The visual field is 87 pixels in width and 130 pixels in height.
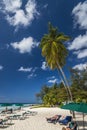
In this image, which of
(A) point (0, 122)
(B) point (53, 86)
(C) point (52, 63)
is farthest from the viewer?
(B) point (53, 86)

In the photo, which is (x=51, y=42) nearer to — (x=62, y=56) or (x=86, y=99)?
(x=62, y=56)

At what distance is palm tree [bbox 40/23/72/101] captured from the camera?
3372 centimetres

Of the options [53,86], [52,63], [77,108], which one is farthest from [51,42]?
[53,86]

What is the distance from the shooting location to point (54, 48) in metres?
33.8

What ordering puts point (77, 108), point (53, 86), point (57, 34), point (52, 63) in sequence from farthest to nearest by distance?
1. point (53, 86)
2. point (57, 34)
3. point (52, 63)
4. point (77, 108)

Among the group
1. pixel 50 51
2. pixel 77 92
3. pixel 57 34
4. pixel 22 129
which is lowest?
pixel 22 129

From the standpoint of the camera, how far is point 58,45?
34.7 meters

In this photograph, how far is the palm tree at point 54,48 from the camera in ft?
111

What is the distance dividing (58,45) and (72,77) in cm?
1048

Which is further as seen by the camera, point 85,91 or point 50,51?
point 85,91

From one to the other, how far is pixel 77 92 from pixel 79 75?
3725 millimetres

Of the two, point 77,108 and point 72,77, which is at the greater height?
point 72,77

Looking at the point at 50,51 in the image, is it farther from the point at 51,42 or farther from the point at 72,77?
the point at 72,77

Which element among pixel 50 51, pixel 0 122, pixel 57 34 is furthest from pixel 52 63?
pixel 0 122
